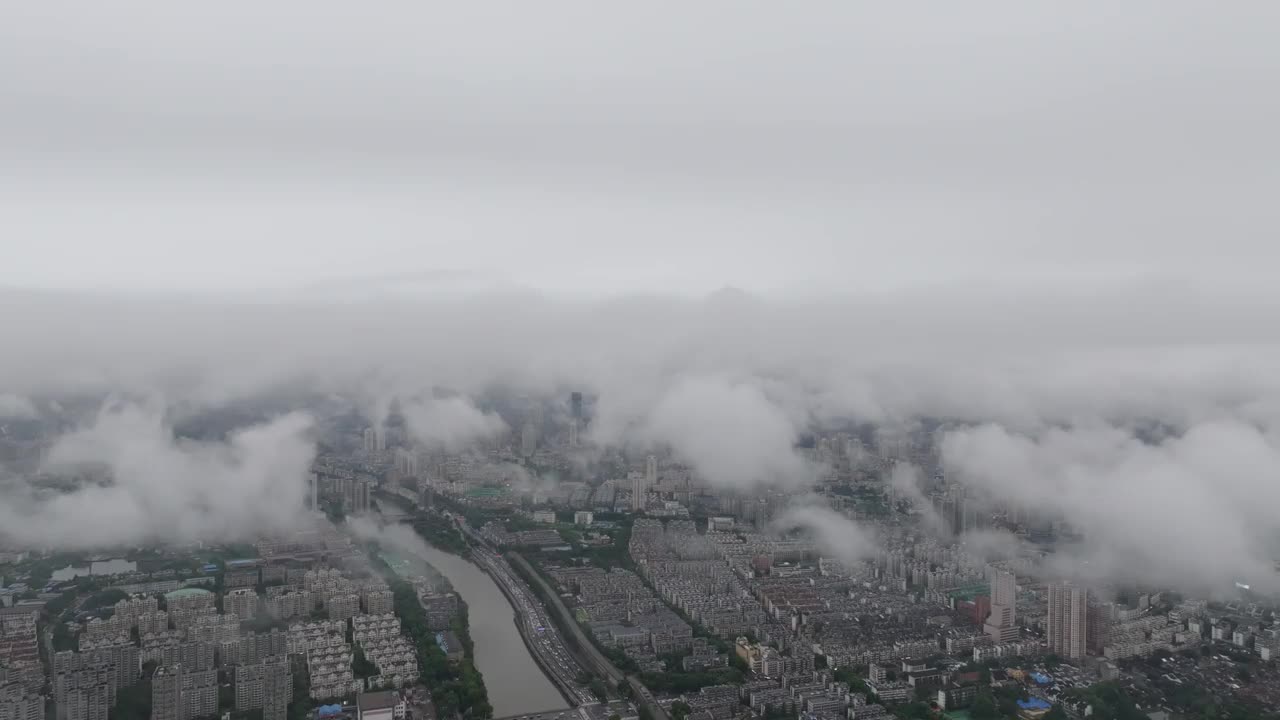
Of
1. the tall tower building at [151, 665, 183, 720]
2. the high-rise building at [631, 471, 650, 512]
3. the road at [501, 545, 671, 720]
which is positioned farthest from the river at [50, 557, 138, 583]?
the high-rise building at [631, 471, 650, 512]

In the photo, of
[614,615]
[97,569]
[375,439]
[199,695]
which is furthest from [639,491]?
[199,695]

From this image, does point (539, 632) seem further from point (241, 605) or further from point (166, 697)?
point (166, 697)

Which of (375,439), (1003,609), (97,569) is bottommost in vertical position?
(1003,609)

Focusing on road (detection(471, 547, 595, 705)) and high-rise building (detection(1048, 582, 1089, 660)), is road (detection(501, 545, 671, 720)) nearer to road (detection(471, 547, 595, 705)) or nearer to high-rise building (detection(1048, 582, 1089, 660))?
road (detection(471, 547, 595, 705))

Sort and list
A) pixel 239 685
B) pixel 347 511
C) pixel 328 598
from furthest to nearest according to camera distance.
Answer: pixel 347 511 → pixel 328 598 → pixel 239 685

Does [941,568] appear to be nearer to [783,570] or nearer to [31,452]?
[783,570]

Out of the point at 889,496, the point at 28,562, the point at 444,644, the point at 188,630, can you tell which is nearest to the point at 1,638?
the point at 188,630
